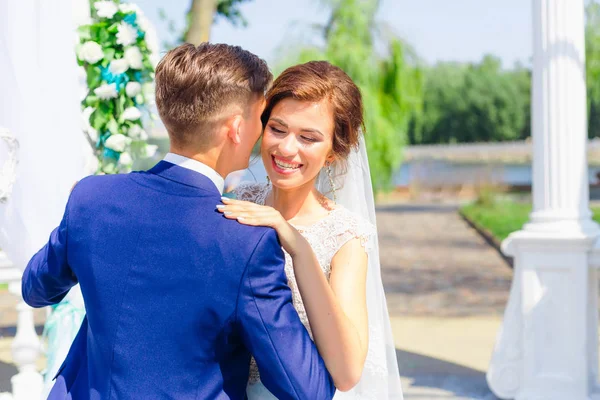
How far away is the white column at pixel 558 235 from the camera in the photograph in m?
4.54

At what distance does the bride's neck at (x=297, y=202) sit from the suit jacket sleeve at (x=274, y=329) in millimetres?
635

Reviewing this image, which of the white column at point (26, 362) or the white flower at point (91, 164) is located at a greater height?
the white flower at point (91, 164)

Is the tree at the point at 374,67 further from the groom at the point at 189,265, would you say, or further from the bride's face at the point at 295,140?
the groom at the point at 189,265

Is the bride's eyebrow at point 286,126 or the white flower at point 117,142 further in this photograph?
the white flower at point 117,142

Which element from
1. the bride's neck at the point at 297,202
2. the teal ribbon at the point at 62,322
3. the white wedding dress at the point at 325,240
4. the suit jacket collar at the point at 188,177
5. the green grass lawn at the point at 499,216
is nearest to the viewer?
the suit jacket collar at the point at 188,177

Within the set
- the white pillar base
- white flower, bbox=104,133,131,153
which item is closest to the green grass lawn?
the white pillar base

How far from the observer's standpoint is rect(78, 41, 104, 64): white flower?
136 inches

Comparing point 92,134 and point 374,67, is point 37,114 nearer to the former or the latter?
point 92,134

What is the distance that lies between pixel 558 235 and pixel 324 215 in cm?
283

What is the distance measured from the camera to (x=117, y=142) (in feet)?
11.4

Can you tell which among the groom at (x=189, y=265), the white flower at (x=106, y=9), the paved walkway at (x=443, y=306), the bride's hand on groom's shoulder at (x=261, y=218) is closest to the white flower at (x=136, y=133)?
the white flower at (x=106, y=9)

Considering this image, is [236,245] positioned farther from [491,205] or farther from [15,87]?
[491,205]

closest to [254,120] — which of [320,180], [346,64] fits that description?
[320,180]

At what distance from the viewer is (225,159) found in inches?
63.8
